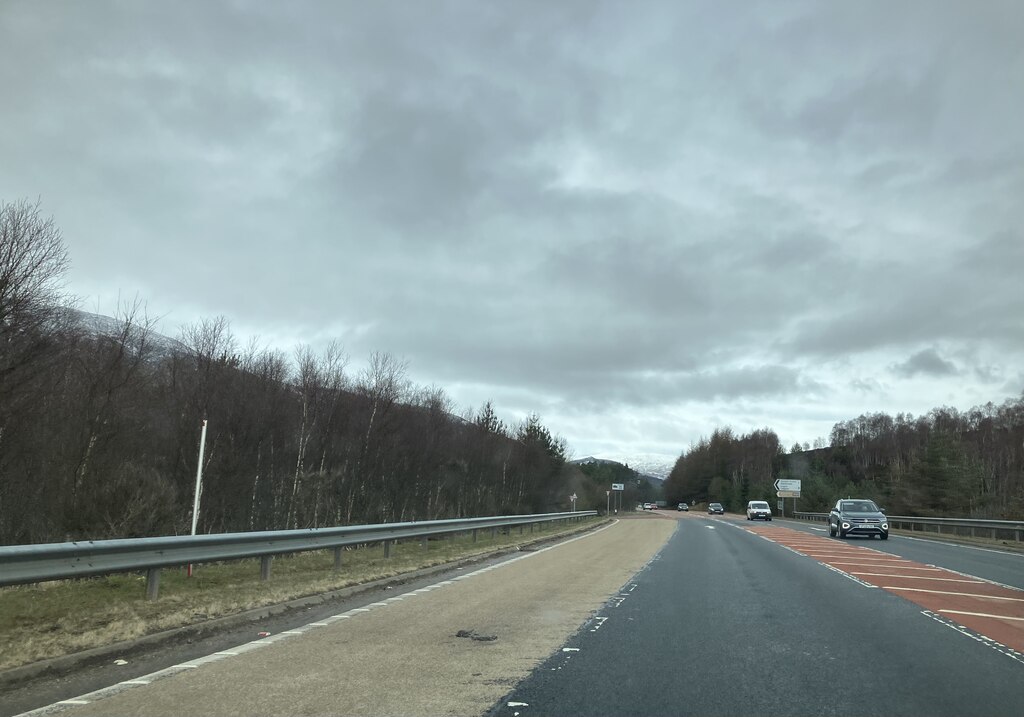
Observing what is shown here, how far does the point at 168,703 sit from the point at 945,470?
57146 mm

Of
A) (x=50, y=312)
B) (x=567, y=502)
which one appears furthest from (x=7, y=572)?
(x=567, y=502)

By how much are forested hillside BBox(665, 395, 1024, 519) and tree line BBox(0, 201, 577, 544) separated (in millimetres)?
35730

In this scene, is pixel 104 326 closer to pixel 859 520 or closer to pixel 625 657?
pixel 625 657

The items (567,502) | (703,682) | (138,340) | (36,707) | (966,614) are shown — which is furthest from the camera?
(567,502)

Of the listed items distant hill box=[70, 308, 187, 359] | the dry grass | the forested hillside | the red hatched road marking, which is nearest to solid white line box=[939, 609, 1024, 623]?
the red hatched road marking

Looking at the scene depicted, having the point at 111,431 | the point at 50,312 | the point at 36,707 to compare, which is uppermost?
the point at 50,312

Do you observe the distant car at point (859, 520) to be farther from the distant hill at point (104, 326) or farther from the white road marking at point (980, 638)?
the distant hill at point (104, 326)

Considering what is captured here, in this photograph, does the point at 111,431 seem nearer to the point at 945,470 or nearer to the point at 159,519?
the point at 159,519

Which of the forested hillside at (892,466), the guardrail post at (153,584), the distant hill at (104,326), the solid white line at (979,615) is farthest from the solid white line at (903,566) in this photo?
the forested hillside at (892,466)

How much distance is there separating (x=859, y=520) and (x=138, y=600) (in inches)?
1110

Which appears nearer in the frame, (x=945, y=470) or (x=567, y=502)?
(x=945, y=470)

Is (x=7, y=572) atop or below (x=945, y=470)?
below

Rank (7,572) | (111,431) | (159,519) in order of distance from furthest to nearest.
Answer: (111,431)
(159,519)
(7,572)

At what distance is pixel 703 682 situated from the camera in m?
6.17
